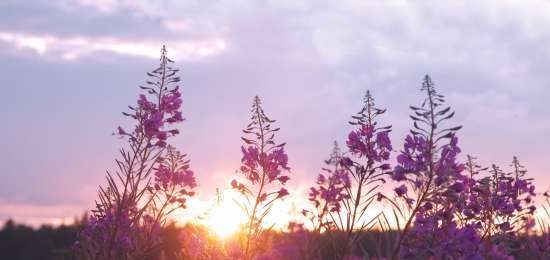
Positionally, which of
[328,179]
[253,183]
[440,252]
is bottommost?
[440,252]

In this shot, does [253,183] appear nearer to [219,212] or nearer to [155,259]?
[219,212]

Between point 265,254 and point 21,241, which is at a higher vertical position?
point 21,241

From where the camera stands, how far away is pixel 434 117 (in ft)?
23.7

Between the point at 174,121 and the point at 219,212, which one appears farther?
the point at 219,212

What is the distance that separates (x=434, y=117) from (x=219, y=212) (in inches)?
223

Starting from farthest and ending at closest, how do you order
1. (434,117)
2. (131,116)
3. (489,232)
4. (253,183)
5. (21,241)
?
1. (21,241)
2. (489,232)
3. (131,116)
4. (253,183)
5. (434,117)

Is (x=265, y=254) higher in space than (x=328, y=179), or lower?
lower

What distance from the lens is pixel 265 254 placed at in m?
9.52

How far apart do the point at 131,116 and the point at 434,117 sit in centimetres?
409

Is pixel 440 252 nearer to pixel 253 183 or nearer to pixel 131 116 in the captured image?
pixel 253 183

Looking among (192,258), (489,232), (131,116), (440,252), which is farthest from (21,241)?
(440,252)

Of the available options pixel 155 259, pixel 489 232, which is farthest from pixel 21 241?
pixel 489 232

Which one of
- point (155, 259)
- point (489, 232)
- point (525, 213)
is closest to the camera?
point (489, 232)

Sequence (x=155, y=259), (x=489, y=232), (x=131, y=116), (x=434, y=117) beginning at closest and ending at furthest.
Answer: (x=434, y=117) < (x=131, y=116) < (x=489, y=232) < (x=155, y=259)
